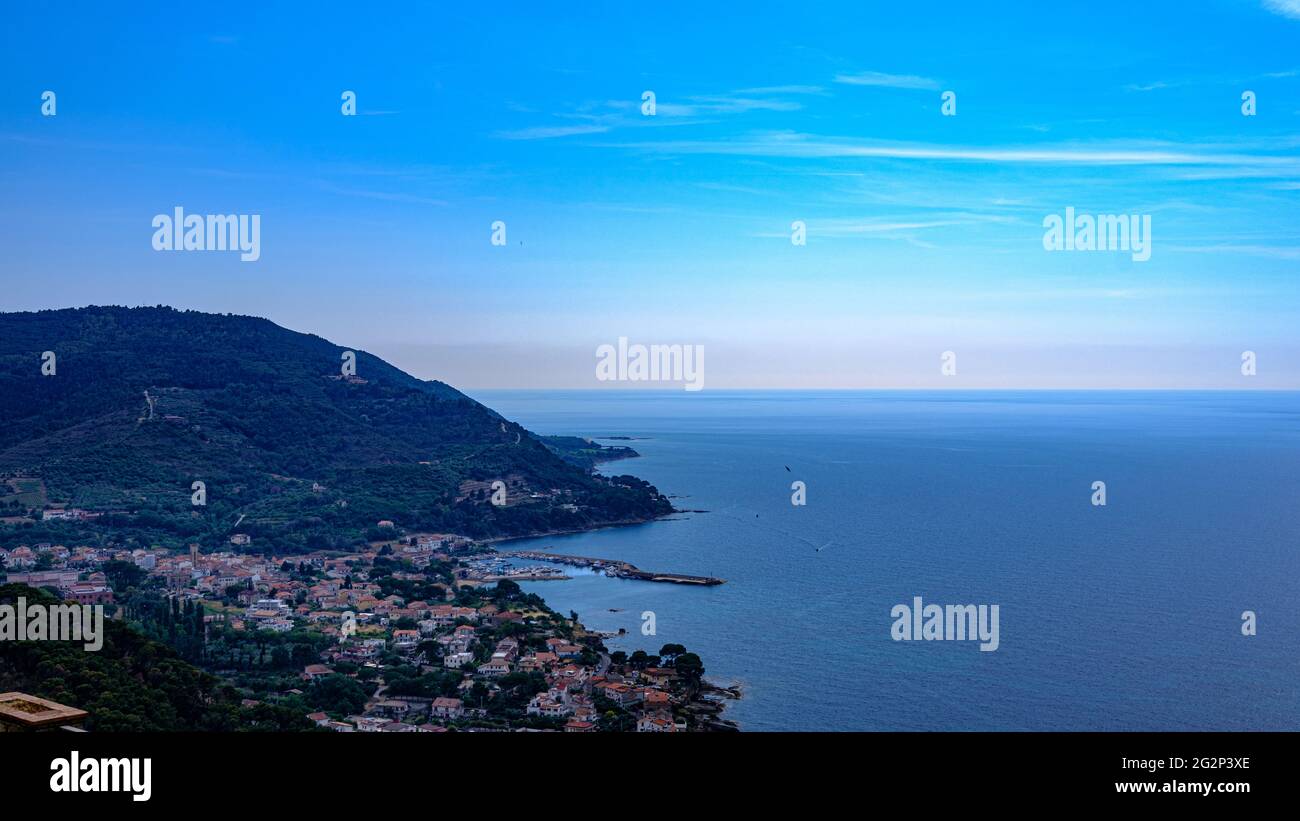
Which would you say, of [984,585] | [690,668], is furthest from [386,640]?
[984,585]

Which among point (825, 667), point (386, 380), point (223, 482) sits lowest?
point (825, 667)

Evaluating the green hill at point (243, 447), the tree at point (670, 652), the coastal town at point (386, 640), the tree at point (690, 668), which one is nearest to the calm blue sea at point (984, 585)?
the tree at point (690, 668)

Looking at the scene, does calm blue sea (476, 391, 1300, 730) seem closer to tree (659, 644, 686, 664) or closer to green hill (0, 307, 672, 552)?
tree (659, 644, 686, 664)

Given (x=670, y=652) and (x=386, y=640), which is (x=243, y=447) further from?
(x=670, y=652)

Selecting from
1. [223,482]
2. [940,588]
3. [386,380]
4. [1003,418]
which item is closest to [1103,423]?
[1003,418]
